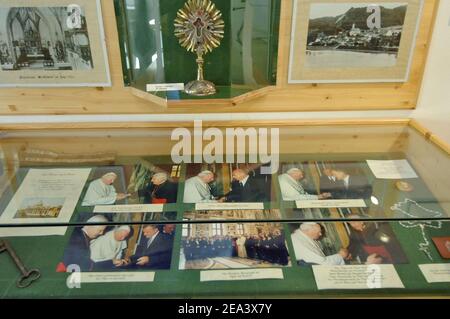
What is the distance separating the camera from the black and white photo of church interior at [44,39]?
1409 millimetres

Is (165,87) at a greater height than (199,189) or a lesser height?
greater

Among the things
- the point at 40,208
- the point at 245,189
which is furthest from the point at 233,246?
the point at 40,208

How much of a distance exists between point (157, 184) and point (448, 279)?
3.04 feet

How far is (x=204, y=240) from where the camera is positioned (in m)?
1.05

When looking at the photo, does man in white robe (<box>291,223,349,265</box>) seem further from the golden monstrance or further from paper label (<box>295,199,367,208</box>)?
the golden monstrance

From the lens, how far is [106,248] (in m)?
1.03

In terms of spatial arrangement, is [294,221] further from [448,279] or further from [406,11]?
[406,11]

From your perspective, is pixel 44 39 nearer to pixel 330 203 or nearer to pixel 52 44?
pixel 52 44

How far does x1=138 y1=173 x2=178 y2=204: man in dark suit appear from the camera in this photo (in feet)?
4.10
